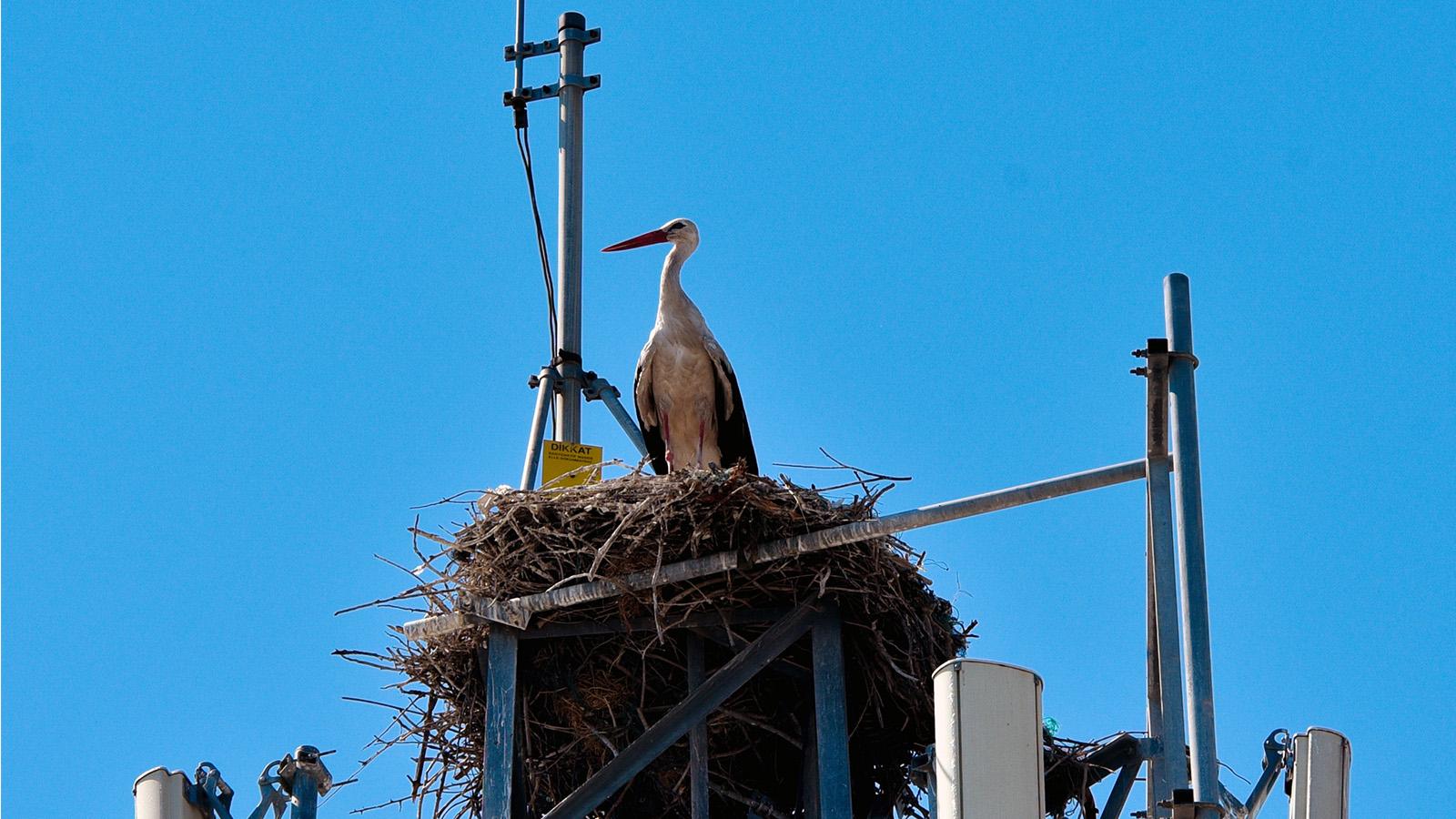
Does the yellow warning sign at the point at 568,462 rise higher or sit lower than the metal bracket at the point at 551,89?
lower

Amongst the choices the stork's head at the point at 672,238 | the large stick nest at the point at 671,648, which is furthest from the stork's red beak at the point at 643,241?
the large stick nest at the point at 671,648

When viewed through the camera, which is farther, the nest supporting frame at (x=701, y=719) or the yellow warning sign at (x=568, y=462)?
the yellow warning sign at (x=568, y=462)

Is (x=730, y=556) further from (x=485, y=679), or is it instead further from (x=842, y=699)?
(x=485, y=679)

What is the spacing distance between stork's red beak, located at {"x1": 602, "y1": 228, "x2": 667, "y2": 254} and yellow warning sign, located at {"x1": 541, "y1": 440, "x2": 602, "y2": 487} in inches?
112

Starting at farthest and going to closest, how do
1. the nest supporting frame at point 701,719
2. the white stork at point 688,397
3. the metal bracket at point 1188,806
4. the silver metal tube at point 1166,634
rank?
the white stork at point 688,397, the nest supporting frame at point 701,719, the silver metal tube at point 1166,634, the metal bracket at point 1188,806

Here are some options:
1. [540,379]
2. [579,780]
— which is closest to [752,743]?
[579,780]

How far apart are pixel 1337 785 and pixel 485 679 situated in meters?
4.16

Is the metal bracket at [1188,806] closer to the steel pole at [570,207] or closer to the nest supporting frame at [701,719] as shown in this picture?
the nest supporting frame at [701,719]

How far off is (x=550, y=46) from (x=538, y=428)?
112 inches

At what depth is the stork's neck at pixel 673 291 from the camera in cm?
1289

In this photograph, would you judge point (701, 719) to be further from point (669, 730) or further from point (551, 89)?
point (551, 89)

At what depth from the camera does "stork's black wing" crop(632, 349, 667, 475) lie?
12.7 m

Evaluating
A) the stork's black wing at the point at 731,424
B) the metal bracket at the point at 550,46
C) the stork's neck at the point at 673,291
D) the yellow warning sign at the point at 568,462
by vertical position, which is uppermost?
the metal bracket at the point at 550,46

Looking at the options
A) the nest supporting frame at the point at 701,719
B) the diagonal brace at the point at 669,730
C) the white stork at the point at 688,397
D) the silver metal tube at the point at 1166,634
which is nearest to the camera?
the silver metal tube at the point at 1166,634
